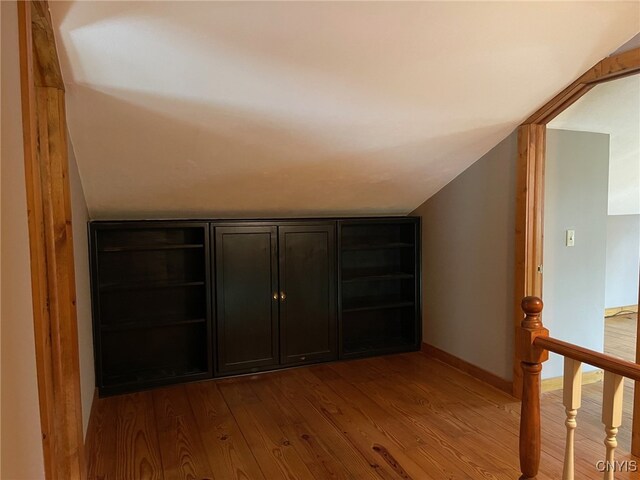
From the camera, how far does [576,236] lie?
3.40 metres

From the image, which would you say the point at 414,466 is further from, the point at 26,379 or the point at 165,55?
the point at 165,55

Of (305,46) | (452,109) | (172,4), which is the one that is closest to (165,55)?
(172,4)

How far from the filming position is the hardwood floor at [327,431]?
2352mm

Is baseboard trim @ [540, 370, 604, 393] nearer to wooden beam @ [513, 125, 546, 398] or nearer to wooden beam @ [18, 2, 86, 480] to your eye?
wooden beam @ [513, 125, 546, 398]

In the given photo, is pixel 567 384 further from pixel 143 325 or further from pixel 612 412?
pixel 143 325

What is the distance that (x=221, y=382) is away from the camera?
351 cm

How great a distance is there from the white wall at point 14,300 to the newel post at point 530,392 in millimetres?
1627

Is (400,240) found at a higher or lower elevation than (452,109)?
lower

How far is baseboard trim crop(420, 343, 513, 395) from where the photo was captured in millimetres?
3283

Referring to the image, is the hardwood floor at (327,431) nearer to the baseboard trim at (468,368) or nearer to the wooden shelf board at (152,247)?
the baseboard trim at (468,368)

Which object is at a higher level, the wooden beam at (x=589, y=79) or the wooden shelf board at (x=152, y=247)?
the wooden beam at (x=589, y=79)

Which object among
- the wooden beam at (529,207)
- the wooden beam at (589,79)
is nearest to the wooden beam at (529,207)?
the wooden beam at (529,207)

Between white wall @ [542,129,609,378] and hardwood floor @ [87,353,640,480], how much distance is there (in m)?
0.61

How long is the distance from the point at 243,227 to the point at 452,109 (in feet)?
5.71
